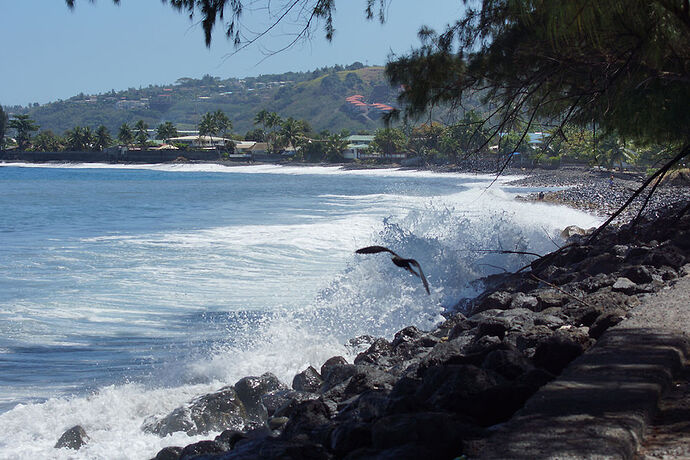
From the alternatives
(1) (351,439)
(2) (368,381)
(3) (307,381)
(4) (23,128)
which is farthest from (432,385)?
(4) (23,128)

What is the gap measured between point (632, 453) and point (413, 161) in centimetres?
8064

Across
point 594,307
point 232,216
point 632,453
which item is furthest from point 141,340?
point 232,216

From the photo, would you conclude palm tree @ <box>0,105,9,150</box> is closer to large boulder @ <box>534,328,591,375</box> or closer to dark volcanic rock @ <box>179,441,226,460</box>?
dark volcanic rock @ <box>179,441,226,460</box>

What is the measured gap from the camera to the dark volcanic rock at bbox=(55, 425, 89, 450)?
20.4ft

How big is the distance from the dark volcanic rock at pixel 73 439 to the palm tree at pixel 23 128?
4737 inches

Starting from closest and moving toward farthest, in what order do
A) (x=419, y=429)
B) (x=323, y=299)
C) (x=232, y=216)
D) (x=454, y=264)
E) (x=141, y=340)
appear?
(x=419, y=429) → (x=141, y=340) → (x=323, y=299) → (x=454, y=264) → (x=232, y=216)

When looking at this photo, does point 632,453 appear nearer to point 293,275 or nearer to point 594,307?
point 594,307

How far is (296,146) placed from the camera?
100188mm

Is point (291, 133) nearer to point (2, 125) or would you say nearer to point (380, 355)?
point (2, 125)

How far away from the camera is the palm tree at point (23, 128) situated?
375ft

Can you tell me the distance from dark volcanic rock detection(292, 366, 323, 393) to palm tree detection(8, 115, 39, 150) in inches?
4731

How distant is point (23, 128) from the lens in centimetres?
11544

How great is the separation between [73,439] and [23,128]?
12242 cm

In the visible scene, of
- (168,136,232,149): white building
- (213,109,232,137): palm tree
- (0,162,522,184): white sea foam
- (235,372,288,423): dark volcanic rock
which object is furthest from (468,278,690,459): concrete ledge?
(213,109,232,137): palm tree
